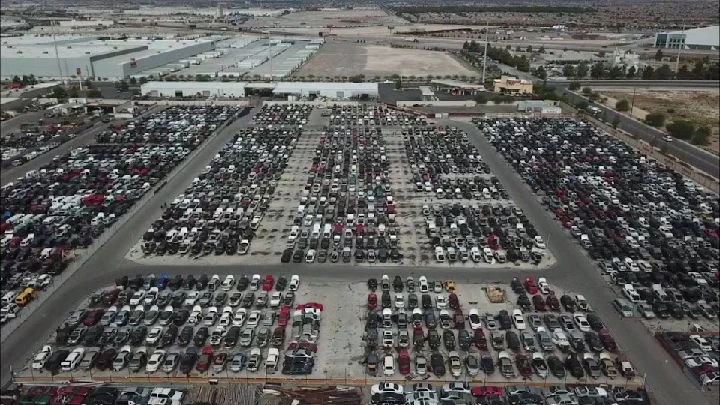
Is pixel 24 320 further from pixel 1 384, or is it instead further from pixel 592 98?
pixel 592 98

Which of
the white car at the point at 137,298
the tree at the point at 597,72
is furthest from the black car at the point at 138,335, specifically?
the tree at the point at 597,72

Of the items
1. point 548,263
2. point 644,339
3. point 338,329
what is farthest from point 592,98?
point 338,329

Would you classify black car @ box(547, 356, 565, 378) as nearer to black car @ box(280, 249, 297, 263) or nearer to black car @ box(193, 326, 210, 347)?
black car @ box(193, 326, 210, 347)

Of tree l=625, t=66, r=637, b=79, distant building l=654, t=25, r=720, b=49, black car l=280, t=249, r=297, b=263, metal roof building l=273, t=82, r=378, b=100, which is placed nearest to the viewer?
black car l=280, t=249, r=297, b=263

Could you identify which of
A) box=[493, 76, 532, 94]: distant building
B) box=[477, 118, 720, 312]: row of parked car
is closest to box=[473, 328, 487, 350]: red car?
box=[477, 118, 720, 312]: row of parked car

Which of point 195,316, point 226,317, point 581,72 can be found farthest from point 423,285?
point 581,72

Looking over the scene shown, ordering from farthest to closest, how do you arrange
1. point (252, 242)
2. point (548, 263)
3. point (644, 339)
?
point (252, 242)
point (548, 263)
point (644, 339)

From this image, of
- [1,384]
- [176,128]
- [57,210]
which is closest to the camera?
[1,384]
